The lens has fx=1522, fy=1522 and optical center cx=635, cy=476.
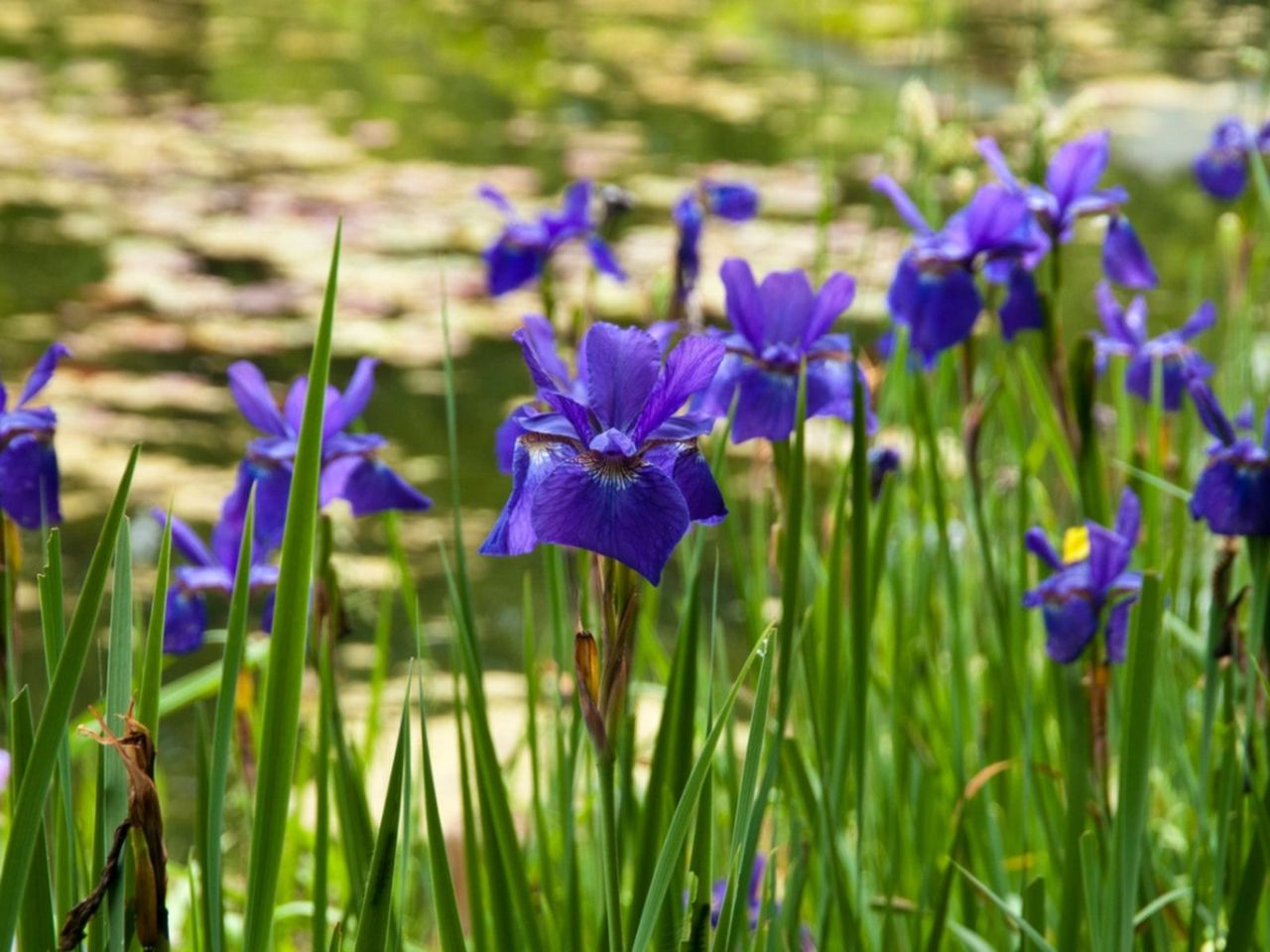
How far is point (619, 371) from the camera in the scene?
0.81 meters

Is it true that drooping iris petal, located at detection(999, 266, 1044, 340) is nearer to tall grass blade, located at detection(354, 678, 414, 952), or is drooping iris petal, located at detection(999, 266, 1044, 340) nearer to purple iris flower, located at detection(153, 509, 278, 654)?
purple iris flower, located at detection(153, 509, 278, 654)

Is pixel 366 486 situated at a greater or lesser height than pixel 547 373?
lesser

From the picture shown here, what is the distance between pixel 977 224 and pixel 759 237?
4585mm

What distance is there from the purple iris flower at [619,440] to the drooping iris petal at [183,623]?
56 centimetres

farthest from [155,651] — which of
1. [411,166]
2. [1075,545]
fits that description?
[411,166]

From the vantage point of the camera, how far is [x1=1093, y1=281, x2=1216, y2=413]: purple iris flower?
1.78m

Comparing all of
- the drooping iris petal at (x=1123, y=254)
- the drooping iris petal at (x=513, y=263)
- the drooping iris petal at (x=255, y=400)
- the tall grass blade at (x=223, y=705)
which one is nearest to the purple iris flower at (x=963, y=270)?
the drooping iris petal at (x=1123, y=254)

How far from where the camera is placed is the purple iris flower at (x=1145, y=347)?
178 cm

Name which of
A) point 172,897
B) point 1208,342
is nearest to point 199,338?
point 1208,342

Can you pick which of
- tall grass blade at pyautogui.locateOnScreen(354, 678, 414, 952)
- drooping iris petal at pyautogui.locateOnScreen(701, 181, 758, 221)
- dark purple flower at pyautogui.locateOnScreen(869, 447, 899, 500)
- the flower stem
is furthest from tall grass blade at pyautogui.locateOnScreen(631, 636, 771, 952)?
drooping iris petal at pyautogui.locateOnScreen(701, 181, 758, 221)

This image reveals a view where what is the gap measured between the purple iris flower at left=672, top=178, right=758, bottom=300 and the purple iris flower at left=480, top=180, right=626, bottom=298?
85mm

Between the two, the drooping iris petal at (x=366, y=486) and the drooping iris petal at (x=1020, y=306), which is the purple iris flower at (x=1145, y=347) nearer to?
the drooping iris petal at (x=1020, y=306)

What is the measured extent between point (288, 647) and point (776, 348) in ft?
1.84

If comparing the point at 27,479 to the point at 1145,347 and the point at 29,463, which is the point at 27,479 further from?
the point at 1145,347
